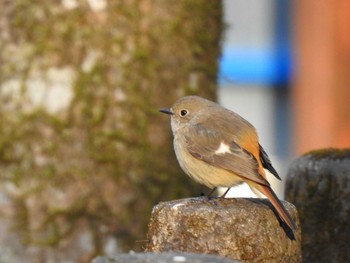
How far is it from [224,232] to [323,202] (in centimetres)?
113

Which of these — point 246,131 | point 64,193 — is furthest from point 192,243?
point 64,193

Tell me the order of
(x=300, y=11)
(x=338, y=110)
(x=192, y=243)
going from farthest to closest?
(x=300, y=11) → (x=338, y=110) → (x=192, y=243)

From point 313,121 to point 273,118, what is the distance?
11.5ft

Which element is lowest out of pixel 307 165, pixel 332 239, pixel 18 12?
pixel 332 239

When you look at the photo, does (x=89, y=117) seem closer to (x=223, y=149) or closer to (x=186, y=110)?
(x=186, y=110)

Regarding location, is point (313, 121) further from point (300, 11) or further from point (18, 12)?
point (18, 12)

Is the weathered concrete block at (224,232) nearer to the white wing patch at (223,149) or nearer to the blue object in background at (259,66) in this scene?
the white wing patch at (223,149)

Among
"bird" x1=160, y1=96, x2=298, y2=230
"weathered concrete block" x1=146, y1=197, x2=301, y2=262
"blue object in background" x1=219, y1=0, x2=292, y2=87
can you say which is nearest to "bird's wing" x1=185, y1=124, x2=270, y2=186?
"bird" x1=160, y1=96, x2=298, y2=230

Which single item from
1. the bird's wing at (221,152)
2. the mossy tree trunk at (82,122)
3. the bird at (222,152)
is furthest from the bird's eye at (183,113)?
the mossy tree trunk at (82,122)

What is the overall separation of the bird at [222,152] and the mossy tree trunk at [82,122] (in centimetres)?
106

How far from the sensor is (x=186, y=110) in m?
7.00

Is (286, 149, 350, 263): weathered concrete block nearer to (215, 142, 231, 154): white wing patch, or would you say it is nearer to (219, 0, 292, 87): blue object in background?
(215, 142, 231, 154): white wing patch

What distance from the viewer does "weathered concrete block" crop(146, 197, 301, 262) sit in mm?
5398

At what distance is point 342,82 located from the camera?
451 inches
